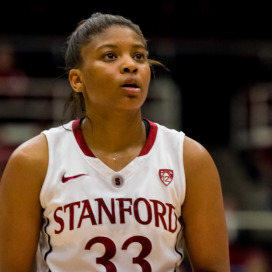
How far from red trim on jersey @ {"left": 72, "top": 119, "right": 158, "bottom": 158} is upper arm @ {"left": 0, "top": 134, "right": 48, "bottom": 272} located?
169 mm

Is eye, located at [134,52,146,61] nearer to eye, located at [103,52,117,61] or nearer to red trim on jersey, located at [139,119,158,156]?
eye, located at [103,52,117,61]

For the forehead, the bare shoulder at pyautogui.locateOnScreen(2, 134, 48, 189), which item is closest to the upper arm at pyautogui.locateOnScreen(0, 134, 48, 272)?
the bare shoulder at pyautogui.locateOnScreen(2, 134, 48, 189)

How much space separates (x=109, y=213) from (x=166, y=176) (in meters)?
0.24

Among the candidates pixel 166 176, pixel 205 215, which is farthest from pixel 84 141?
pixel 205 215

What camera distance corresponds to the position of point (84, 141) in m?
2.10

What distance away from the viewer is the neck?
2072mm

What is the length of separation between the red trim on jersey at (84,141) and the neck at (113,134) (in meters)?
0.02

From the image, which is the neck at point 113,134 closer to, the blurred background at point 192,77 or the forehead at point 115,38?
the forehead at point 115,38

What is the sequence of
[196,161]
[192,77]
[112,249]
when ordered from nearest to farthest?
[112,249] < [196,161] < [192,77]

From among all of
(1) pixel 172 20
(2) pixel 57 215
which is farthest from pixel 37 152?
(1) pixel 172 20

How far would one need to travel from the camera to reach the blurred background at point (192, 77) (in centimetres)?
586

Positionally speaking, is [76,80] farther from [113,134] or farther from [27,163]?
[27,163]

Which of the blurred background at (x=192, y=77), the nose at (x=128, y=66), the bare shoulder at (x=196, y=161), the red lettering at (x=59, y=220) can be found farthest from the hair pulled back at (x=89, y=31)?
the blurred background at (x=192, y=77)

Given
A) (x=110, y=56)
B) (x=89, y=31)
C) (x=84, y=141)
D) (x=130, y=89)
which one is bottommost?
(x=84, y=141)
